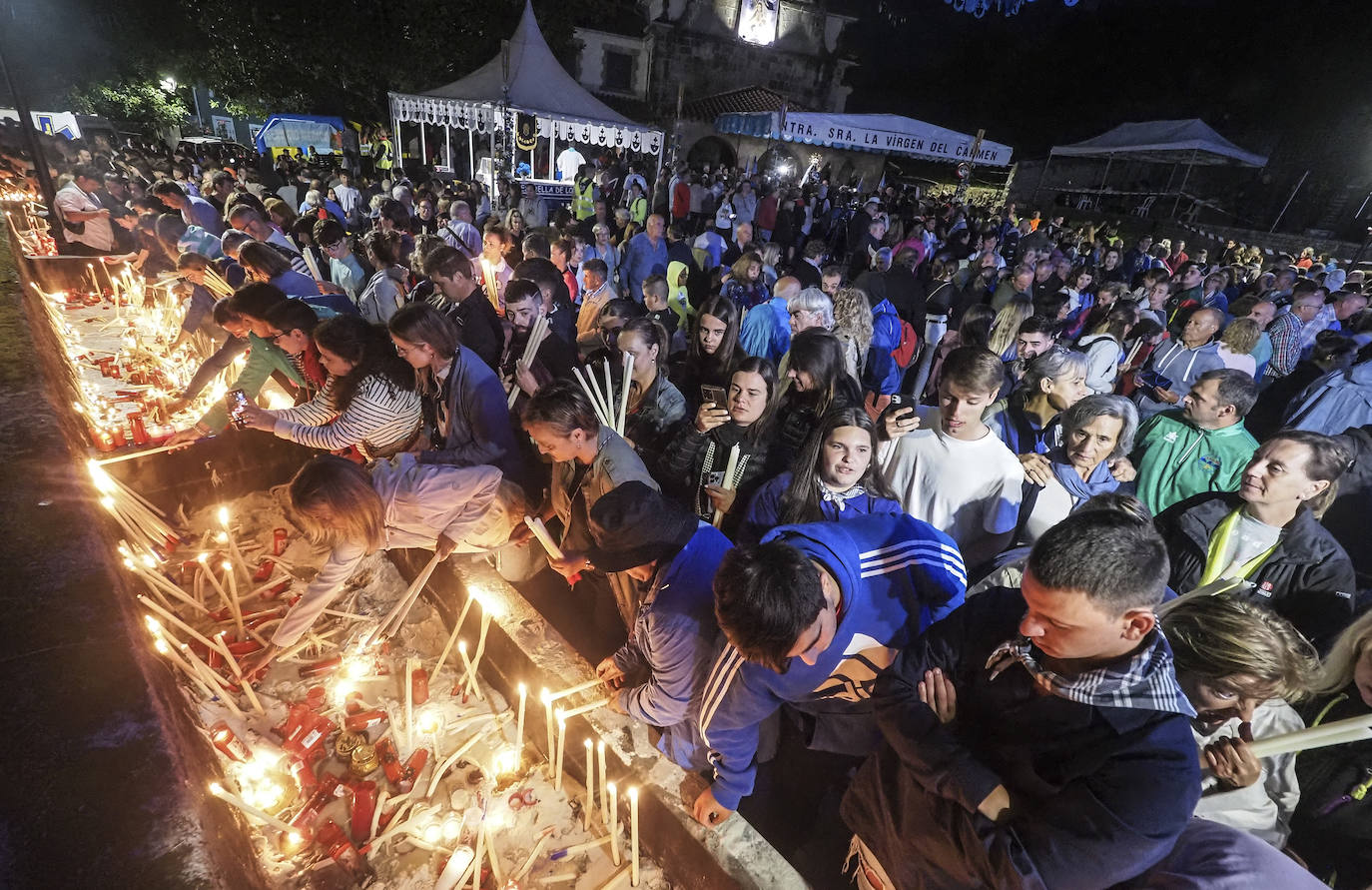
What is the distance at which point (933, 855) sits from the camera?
1774 millimetres

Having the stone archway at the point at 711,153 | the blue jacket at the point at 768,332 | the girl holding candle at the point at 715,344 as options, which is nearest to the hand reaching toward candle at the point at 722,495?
the girl holding candle at the point at 715,344

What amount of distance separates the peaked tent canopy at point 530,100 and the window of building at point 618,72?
1928 centimetres

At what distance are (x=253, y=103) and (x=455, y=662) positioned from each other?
3770 cm

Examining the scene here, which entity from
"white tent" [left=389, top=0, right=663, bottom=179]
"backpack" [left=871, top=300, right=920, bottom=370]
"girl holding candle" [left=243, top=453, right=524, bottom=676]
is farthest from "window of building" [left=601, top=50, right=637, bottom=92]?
"girl holding candle" [left=243, top=453, right=524, bottom=676]

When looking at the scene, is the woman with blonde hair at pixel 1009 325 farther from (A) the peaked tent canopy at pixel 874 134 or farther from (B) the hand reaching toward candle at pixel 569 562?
(A) the peaked tent canopy at pixel 874 134

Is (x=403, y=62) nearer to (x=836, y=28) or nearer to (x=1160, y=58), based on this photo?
(x=836, y=28)

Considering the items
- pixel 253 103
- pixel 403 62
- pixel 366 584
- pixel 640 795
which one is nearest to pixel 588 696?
pixel 640 795

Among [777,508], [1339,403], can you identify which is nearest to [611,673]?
[777,508]

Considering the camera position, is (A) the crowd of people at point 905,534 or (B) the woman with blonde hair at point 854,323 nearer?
(A) the crowd of people at point 905,534

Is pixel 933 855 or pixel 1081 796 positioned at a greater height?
pixel 1081 796

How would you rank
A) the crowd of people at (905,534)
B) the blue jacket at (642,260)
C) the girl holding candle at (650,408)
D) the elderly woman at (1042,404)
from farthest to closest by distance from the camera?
the blue jacket at (642,260)
the girl holding candle at (650,408)
the elderly woman at (1042,404)
the crowd of people at (905,534)

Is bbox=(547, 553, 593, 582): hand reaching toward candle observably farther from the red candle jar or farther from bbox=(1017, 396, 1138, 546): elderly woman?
bbox=(1017, 396, 1138, 546): elderly woman

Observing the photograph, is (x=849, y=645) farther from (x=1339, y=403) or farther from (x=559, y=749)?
(x=1339, y=403)

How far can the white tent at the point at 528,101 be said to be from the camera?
1239 centimetres
